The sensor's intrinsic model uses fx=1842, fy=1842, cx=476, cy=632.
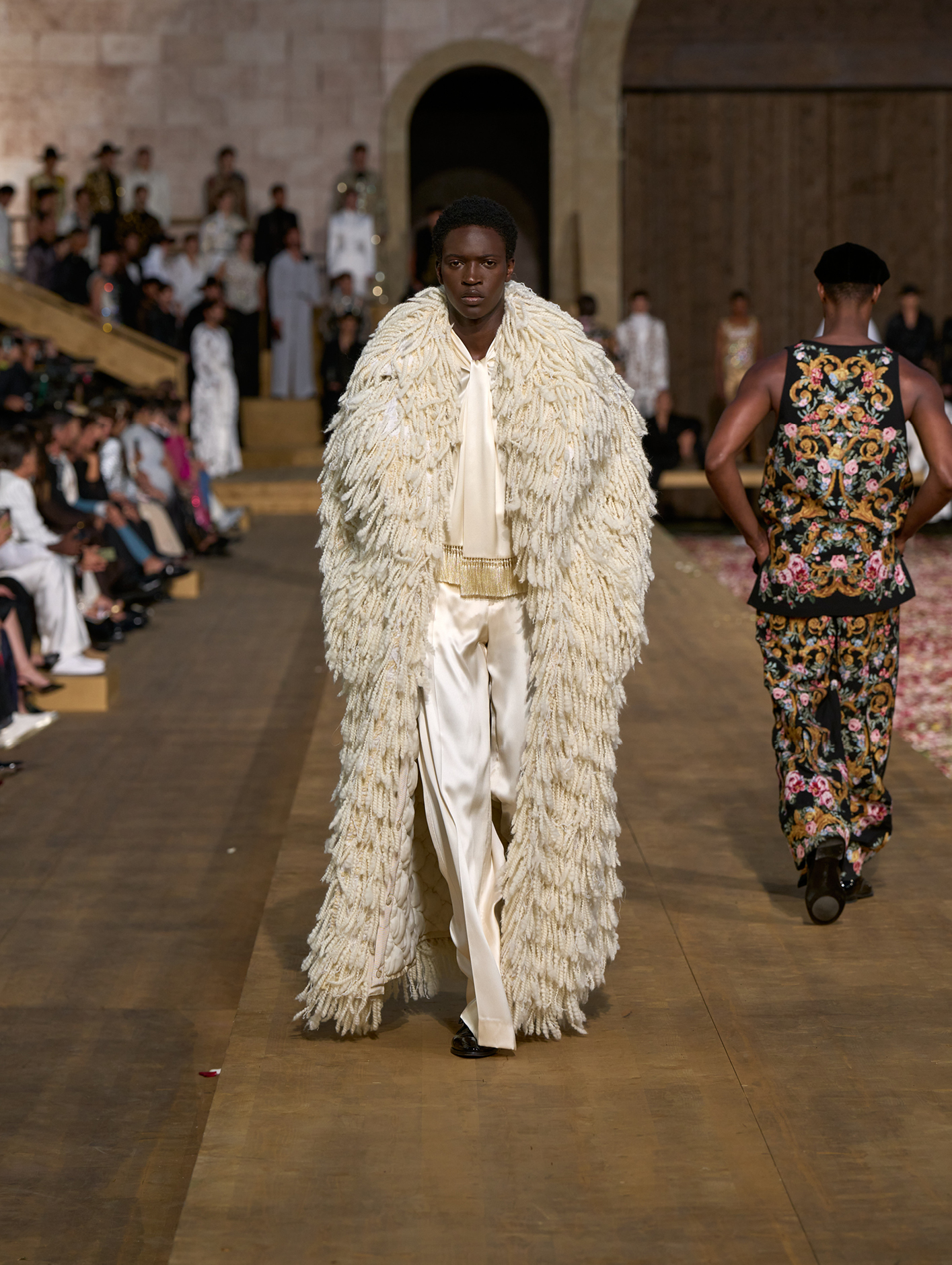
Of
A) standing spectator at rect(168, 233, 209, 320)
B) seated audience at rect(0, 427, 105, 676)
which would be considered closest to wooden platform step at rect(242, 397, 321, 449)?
standing spectator at rect(168, 233, 209, 320)

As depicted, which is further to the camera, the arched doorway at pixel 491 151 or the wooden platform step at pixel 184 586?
the arched doorway at pixel 491 151

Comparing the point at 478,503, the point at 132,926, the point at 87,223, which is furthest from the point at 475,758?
the point at 87,223

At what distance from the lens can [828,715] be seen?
4.39 metres

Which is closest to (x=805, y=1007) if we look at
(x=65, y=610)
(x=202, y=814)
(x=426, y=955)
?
(x=426, y=955)

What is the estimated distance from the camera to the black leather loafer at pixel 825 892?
422cm

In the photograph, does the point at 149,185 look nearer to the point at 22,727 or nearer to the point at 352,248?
the point at 352,248

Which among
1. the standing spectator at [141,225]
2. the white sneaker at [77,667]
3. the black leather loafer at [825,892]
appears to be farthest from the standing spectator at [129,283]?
the black leather loafer at [825,892]

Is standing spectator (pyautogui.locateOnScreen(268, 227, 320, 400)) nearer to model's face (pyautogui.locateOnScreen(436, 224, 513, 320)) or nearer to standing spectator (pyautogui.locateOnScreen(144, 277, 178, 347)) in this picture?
standing spectator (pyautogui.locateOnScreen(144, 277, 178, 347))

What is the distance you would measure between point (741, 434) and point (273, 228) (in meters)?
14.2

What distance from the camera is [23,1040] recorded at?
3994 millimetres

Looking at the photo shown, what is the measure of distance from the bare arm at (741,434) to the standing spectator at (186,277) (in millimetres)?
13756

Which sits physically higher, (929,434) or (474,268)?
(474,268)

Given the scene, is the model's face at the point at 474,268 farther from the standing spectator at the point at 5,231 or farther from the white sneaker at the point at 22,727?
the standing spectator at the point at 5,231

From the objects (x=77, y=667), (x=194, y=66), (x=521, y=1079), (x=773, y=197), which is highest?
(x=194, y=66)
